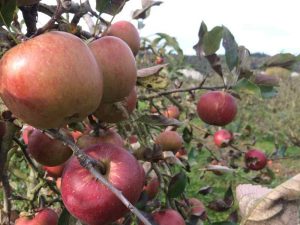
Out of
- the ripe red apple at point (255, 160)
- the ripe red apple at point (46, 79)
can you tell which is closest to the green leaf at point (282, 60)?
the ripe red apple at point (46, 79)

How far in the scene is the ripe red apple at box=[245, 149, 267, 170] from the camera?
272 cm

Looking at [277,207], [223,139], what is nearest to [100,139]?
[277,207]

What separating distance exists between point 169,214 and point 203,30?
0.73 meters

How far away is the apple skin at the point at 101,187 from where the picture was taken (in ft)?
2.52

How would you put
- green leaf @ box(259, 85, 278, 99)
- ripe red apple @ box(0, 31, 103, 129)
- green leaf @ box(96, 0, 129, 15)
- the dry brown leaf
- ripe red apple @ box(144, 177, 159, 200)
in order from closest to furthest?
the dry brown leaf < ripe red apple @ box(0, 31, 103, 129) < green leaf @ box(96, 0, 129, 15) < ripe red apple @ box(144, 177, 159, 200) < green leaf @ box(259, 85, 278, 99)

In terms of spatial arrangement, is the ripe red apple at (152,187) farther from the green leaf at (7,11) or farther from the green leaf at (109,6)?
the green leaf at (7,11)

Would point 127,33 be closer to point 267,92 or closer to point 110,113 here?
point 110,113

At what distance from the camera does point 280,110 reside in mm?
10844

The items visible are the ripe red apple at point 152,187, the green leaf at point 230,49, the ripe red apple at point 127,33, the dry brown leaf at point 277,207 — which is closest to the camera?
the dry brown leaf at point 277,207

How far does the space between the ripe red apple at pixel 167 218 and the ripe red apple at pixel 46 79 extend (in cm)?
39

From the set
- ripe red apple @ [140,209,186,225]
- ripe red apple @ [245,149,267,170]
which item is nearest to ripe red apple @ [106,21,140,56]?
ripe red apple @ [140,209,186,225]

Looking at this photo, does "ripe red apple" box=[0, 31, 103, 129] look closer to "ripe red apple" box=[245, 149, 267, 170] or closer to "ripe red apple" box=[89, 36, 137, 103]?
"ripe red apple" box=[89, 36, 137, 103]

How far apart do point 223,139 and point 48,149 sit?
219 cm

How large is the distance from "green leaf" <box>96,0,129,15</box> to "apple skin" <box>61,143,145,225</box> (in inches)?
10.4
